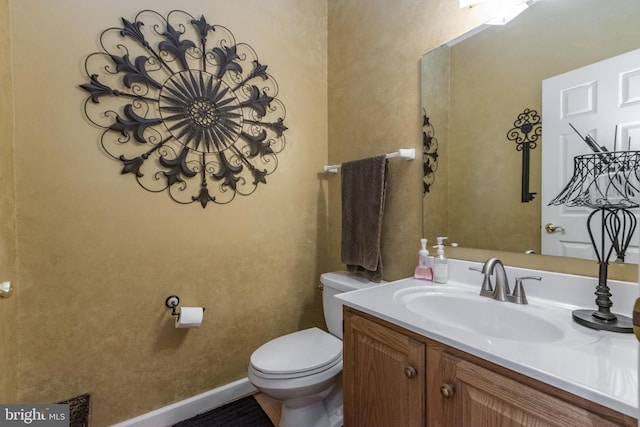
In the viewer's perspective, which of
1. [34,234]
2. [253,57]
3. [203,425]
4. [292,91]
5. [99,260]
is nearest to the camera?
[34,234]

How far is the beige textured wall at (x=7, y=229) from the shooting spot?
1.06m

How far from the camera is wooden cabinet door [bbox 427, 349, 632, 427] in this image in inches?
22.7

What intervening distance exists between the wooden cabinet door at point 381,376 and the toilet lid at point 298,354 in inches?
9.3

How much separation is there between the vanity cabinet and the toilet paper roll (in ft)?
2.61

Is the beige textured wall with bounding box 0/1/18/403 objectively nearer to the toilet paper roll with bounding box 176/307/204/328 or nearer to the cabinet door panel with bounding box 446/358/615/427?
the toilet paper roll with bounding box 176/307/204/328

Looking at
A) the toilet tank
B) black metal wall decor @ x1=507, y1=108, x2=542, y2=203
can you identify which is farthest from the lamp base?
the toilet tank

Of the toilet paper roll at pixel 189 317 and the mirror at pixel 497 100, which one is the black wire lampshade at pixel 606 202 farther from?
the toilet paper roll at pixel 189 317

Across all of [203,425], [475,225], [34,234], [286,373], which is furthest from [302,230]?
[34,234]

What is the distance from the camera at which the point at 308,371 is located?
1.26 m

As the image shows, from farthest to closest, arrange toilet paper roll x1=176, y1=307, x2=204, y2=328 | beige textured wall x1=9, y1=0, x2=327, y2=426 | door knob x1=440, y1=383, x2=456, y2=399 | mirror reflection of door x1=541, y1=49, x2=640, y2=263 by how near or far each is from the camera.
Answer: toilet paper roll x1=176, y1=307, x2=204, y2=328 < beige textured wall x1=9, y1=0, x2=327, y2=426 < mirror reflection of door x1=541, y1=49, x2=640, y2=263 < door knob x1=440, y1=383, x2=456, y2=399

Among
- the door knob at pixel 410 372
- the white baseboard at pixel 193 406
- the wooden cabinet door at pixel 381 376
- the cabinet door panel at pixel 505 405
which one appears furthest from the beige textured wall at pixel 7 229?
the cabinet door panel at pixel 505 405

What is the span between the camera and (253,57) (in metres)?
1.71

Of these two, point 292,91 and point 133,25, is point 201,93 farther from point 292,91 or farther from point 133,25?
point 292,91

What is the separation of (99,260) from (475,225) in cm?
172
